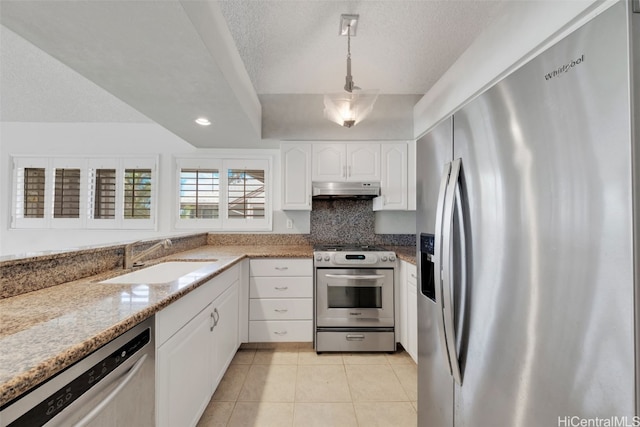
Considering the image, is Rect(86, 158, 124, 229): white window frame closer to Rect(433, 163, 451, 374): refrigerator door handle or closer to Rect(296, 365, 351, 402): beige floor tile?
Rect(296, 365, 351, 402): beige floor tile

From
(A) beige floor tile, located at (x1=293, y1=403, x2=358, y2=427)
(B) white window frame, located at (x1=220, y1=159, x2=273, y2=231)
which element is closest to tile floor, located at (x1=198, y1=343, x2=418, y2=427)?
(A) beige floor tile, located at (x1=293, y1=403, x2=358, y2=427)

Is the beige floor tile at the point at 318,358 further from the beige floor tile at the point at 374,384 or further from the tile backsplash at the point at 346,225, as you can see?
the tile backsplash at the point at 346,225

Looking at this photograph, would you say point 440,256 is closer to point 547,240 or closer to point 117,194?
point 547,240

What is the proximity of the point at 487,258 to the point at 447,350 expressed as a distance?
407mm

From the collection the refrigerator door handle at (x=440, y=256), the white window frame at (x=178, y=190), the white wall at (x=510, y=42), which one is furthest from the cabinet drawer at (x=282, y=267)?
the white wall at (x=510, y=42)

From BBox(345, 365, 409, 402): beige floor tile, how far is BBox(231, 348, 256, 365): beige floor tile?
0.85m

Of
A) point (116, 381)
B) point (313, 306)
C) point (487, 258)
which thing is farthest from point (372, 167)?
point (116, 381)

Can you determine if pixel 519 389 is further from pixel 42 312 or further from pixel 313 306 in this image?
pixel 313 306

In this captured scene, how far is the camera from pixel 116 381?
0.79 meters

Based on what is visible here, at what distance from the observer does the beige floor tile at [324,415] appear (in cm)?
153

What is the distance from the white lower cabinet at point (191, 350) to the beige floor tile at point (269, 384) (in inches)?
9.6

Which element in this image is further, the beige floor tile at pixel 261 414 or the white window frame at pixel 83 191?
the white window frame at pixel 83 191

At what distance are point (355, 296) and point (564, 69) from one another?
81.6 inches

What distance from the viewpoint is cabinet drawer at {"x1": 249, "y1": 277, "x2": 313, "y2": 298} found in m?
2.37
